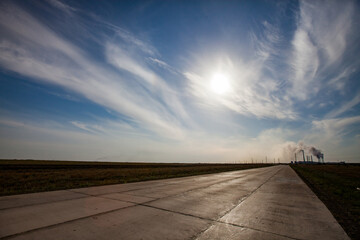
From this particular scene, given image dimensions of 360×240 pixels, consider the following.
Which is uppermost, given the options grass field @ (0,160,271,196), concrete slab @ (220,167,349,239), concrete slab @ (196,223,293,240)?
concrete slab @ (196,223,293,240)

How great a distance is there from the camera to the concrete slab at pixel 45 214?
161 inches

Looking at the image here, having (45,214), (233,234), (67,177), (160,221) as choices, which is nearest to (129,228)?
(160,221)

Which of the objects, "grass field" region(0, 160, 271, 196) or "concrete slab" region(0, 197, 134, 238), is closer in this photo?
"concrete slab" region(0, 197, 134, 238)

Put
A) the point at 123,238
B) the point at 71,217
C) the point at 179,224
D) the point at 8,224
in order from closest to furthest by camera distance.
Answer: the point at 123,238
the point at 8,224
the point at 179,224
the point at 71,217

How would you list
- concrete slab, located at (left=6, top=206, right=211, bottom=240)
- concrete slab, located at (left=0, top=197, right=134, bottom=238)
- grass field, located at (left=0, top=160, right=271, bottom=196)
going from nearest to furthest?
concrete slab, located at (left=6, top=206, right=211, bottom=240)
concrete slab, located at (left=0, top=197, right=134, bottom=238)
grass field, located at (left=0, top=160, right=271, bottom=196)

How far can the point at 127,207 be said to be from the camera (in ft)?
19.5

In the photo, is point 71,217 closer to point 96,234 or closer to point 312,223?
point 96,234

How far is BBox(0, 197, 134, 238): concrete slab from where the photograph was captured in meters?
4.08

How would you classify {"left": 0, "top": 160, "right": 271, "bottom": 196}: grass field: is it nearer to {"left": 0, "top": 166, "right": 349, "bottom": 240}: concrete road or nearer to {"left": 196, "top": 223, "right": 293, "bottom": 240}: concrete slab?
{"left": 0, "top": 166, "right": 349, "bottom": 240}: concrete road

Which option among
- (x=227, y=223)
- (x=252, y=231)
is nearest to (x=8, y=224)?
(x=227, y=223)

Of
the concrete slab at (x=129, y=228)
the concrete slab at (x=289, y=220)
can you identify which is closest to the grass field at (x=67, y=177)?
the concrete slab at (x=129, y=228)

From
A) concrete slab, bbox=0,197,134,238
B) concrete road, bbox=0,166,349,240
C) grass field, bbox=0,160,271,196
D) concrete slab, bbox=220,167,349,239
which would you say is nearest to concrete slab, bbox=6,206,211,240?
concrete road, bbox=0,166,349,240

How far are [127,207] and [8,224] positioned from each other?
2.96 meters

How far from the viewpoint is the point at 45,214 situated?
16.4 ft
